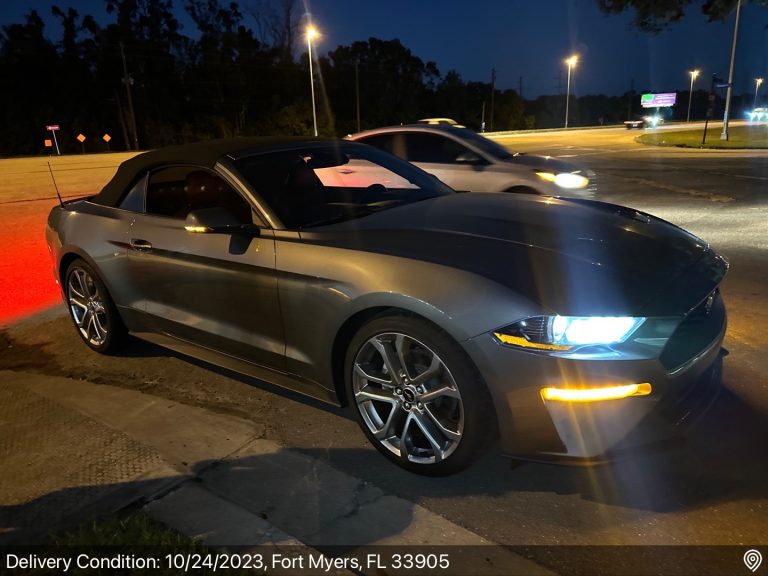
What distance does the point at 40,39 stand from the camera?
60500mm

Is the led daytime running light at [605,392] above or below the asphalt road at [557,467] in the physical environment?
above

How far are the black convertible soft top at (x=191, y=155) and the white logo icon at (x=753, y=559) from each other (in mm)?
3226

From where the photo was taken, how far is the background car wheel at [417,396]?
8.45 feet

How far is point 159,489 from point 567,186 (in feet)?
21.0

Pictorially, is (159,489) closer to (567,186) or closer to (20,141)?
(567,186)

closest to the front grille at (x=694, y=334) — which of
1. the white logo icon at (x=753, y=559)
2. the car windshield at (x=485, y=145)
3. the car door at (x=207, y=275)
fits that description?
the white logo icon at (x=753, y=559)

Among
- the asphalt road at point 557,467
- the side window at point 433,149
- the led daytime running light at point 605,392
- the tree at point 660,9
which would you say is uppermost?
the tree at point 660,9

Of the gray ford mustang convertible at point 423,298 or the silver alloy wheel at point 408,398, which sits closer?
the gray ford mustang convertible at point 423,298

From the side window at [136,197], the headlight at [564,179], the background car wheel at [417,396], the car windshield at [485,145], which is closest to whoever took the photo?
the background car wheel at [417,396]

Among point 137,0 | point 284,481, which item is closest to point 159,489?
point 284,481

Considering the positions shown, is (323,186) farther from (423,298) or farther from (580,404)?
(580,404)

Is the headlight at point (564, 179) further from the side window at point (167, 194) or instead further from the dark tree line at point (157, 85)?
the dark tree line at point (157, 85)

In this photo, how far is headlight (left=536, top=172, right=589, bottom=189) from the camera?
7.61 m

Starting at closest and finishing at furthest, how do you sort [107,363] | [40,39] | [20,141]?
[107,363]
[20,141]
[40,39]
